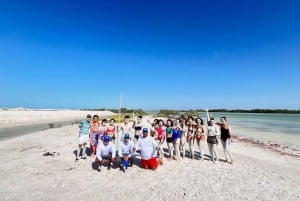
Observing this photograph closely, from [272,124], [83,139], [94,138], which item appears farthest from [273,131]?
[83,139]

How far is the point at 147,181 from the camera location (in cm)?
581

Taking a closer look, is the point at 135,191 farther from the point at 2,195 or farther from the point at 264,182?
the point at 264,182

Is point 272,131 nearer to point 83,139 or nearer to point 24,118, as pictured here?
point 83,139

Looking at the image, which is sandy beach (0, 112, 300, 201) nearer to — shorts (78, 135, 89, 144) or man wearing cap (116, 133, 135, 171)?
man wearing cap (116, 133, 135, 171)

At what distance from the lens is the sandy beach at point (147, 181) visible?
489 cm

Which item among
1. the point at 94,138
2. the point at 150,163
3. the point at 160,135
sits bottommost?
the point at 150,163

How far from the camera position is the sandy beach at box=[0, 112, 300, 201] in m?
4.89

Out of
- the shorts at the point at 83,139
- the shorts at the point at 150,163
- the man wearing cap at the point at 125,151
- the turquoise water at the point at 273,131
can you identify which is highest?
the shorts at the point at 83,139

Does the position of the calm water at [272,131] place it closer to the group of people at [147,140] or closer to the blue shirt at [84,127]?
the group of people at [147,140]

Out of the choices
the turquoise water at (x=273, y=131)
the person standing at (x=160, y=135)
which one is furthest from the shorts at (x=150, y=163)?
the turquoise water at (x=273, y=131)

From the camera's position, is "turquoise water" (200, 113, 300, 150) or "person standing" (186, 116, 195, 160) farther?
"turquoise water" (200, 113, 300, 150)

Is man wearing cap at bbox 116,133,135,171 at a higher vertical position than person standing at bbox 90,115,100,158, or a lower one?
lower

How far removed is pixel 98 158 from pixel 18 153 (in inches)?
200

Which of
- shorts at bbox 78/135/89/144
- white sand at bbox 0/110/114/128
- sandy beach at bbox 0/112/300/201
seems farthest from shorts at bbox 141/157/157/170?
white sand at bbox 0/110/114/128
